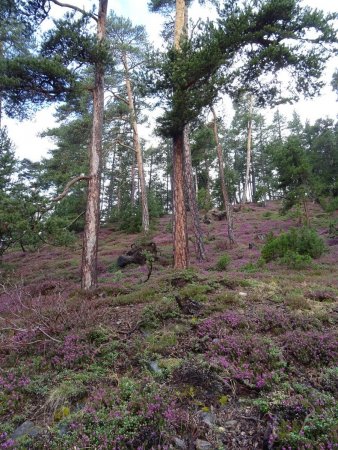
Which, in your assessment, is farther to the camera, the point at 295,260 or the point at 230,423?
the point at 295,260

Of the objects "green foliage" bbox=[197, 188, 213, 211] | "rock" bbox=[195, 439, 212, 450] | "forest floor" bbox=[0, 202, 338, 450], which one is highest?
"green foliage" bbox=[197, 188, 213, 211]

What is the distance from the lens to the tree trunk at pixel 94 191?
10391 mm

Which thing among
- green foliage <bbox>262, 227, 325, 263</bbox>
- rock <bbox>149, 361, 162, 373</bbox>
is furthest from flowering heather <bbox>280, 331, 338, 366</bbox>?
green foliage <bbox>262, 227, 325, 263</bbox>

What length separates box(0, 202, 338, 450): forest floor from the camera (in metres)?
3.23

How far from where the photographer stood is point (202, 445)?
311 cm

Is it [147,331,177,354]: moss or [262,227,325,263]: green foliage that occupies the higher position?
[262,227,325,263]: green foliage

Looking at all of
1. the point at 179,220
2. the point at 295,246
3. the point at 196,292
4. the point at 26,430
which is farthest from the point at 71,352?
the point at 295,246

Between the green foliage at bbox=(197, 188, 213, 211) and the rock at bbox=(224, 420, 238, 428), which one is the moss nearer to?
the rock at bbox=(224, 420, 238, 428)

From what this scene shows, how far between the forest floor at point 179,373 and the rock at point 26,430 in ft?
0.05

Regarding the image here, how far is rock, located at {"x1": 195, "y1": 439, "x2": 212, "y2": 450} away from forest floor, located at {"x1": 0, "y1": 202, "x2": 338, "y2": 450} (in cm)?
1

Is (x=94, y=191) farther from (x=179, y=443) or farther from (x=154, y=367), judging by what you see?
(x=179, y=443)

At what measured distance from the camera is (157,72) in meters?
9.38

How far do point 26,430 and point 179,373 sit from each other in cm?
187

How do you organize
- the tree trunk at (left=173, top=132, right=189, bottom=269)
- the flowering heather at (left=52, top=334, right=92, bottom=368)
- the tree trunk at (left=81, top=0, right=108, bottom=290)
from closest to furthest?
1. the flowering heather at (left=52, top=334, right=92, bottom=368)
2. the tree trunk at (left=81, top=0, right=108, bottom=290)
3. the tree trunk at (left=173, top=132, right=189, bottom=269)
